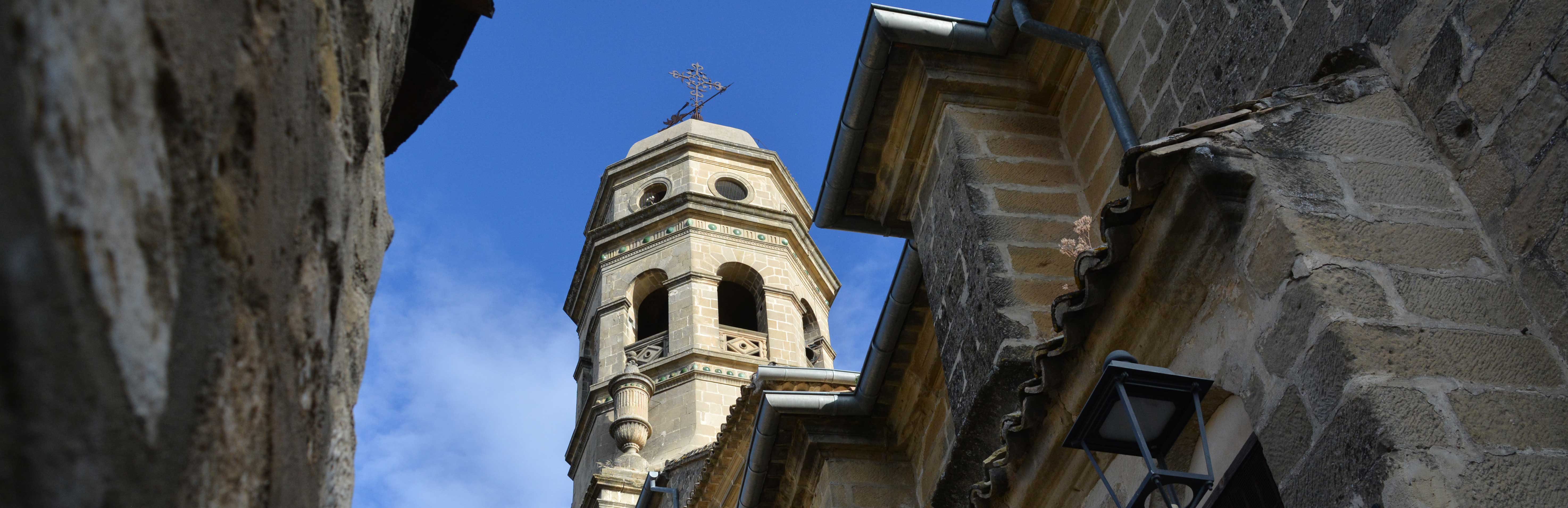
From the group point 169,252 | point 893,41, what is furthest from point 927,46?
point 169,252

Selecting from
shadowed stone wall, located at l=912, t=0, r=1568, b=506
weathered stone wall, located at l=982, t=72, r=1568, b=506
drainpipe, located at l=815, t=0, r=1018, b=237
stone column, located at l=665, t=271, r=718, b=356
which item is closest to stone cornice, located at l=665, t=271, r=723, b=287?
stone column, located at l=665, t=271, r=718, b=356

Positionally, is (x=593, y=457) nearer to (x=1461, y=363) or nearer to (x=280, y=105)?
(x=1461, y=363)

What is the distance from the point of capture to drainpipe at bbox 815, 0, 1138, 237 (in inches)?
222

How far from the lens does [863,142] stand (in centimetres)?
698

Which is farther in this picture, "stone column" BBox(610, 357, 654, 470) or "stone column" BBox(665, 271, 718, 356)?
"stone column" BBox(665, 271, 718, 356)

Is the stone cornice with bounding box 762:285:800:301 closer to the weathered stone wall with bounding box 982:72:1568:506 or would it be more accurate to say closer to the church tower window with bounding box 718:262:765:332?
the church tower window with bounding box 718:262:765:332

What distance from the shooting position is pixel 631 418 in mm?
16781

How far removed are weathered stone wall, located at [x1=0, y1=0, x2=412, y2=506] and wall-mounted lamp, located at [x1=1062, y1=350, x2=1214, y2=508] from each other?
236cm

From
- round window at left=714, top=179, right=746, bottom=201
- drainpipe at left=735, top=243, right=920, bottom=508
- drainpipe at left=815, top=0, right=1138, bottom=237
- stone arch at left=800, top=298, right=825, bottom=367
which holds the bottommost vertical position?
drainpipe at left=735, top=243, right=920, bottom=508

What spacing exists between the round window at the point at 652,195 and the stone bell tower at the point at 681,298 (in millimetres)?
23

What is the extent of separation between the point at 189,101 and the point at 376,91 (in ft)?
2.32

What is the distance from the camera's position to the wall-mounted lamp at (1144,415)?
10.4 ft

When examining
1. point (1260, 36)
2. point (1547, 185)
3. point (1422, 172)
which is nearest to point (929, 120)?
point (1260, 36)

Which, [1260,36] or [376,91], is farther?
[1260,36]
